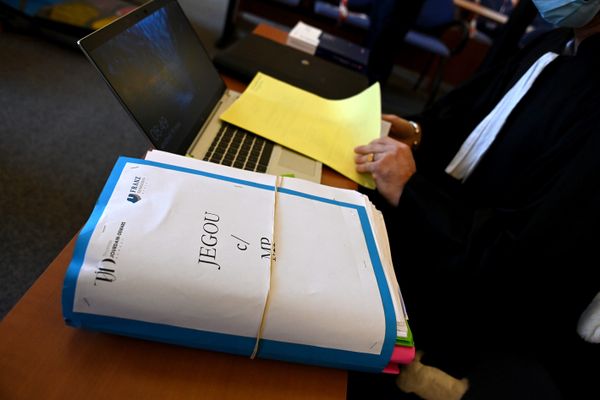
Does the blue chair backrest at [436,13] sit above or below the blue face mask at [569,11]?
below

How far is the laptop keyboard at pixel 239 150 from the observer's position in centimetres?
69

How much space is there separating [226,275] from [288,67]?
33.3 inches

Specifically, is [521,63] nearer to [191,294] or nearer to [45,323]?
[191,294]

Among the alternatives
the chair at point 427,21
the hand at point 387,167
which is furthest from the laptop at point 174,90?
the chair at point 427,21

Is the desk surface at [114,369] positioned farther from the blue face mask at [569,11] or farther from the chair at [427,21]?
the chair at [427,21]

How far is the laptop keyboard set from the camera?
689 millimetres

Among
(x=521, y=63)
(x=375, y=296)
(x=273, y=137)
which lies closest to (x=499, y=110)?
(x=521, y=63)

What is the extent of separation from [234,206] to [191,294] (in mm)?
141

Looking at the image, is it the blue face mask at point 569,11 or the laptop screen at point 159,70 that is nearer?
the laptop screen at point 159,70

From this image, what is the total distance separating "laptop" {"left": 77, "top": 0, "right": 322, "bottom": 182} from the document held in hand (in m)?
0.14

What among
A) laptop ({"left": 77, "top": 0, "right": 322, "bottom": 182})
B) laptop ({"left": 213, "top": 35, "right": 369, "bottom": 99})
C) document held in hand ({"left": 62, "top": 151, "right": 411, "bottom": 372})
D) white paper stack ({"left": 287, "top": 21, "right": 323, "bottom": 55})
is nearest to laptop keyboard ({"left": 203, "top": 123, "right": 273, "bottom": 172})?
laptop ({"left": 77, "top": 0, "right": 322, "bottom": 182})

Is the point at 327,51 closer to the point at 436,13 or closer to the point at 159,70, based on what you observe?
the point at 159,70

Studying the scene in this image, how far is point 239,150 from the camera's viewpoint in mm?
728

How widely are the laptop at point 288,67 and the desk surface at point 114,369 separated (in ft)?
2.45
